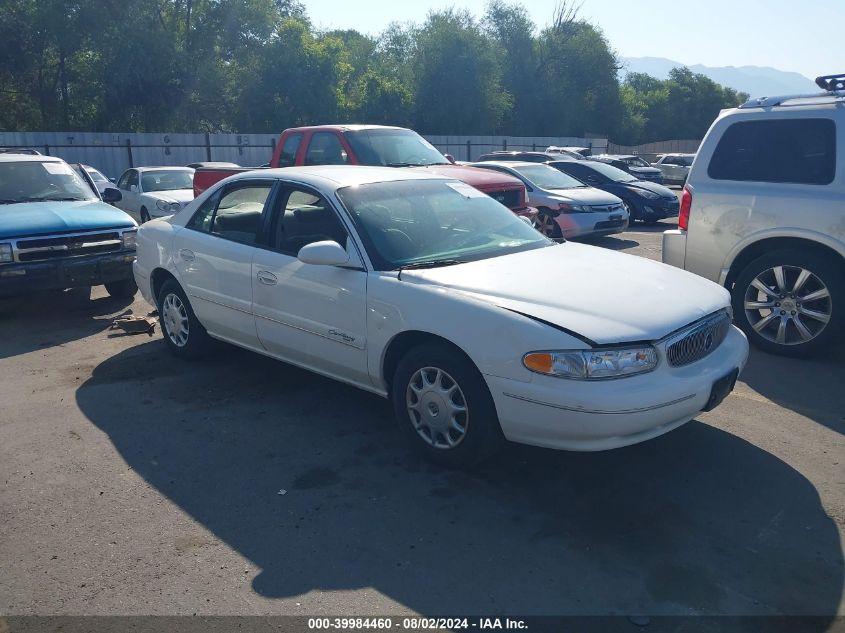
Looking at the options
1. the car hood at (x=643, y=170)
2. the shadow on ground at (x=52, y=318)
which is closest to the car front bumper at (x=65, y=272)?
the shadow on ground at (x=52, y=318)

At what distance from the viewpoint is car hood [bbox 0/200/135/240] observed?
7.67 metres

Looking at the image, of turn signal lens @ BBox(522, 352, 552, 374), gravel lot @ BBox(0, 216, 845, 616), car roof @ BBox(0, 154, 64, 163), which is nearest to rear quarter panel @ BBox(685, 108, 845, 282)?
gravel lot @ BBox(0, 216, 845, 616)

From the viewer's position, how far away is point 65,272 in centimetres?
776

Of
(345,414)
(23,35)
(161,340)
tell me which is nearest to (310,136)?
(161,340)

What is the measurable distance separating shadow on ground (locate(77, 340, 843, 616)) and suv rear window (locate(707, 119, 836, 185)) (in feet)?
9.00

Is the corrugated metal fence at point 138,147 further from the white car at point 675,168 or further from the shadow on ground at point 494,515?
the shadow on ground at point 494,515

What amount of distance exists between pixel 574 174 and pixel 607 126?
138 feet

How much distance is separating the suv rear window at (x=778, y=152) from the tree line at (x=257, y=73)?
109 ft

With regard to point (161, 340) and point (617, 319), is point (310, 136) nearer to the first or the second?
point (161, 340)

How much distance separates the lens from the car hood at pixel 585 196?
1295cm

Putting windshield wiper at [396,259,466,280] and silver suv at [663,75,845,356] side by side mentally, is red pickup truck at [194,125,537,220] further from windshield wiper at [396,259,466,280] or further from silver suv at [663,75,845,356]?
windshield wiper at [396,259,466,280]

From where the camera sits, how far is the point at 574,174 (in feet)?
55.6

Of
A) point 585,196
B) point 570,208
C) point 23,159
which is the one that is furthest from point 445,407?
point 585,196

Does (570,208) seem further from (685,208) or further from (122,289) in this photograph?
(122,289)
